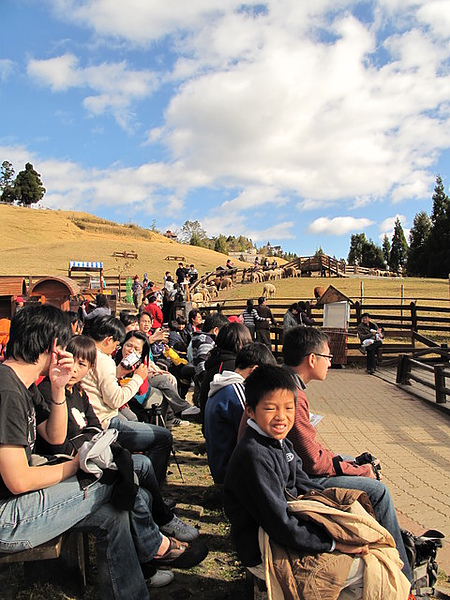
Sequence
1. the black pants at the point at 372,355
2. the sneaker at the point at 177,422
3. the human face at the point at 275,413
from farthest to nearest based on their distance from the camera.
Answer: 1. the black pants at the point at 372,355
2. the sneaker at the point at 177,422
3. the human face at the point at 275,413

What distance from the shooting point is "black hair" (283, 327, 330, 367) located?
3.41 metres

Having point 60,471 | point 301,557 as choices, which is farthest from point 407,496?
point 60,471

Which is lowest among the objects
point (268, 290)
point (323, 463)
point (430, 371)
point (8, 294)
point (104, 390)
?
point (430, 371)

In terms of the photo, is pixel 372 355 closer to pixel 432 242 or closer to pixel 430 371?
pixel 430 371

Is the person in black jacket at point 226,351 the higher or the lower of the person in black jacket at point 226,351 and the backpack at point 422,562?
the higher

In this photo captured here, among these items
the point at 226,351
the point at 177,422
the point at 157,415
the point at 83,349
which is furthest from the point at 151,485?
the point at 177,422

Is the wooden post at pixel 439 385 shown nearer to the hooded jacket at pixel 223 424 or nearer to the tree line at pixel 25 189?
the hooded jacket at pixel 223 424

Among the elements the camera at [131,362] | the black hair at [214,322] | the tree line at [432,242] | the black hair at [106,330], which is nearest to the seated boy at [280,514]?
the camera at [131,362]

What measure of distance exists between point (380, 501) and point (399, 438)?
4447mm

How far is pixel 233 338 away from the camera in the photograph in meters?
4.20

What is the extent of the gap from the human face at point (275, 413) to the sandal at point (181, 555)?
3.72ft

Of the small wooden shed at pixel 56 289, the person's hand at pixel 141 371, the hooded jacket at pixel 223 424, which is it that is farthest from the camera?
the small wooden shed at pixel 56 289

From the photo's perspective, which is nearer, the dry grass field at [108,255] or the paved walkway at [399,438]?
the paved walkway at [399,438]

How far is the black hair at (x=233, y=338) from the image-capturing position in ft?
13.8
